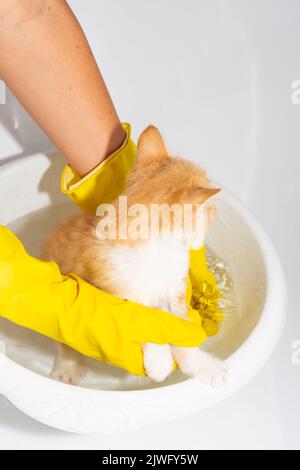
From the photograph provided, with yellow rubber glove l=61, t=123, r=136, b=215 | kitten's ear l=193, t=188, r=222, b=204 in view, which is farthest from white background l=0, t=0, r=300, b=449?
kitten's ear l=193, t=188, r=222, b=204

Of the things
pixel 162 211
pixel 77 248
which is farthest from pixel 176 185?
pixel 77 248

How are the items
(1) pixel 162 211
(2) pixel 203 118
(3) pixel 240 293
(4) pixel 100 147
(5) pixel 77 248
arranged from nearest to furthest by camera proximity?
(1) pixel 162 211 < (5) pixel 77 248 < (4) pixel 100 147 < (3) pixel 240 293 < (2) pixel 203 118

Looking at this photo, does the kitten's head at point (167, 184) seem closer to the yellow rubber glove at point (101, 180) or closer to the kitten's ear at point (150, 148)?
the kitten's ear at point (150, 148)

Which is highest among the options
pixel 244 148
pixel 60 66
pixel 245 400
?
pixel 60 66

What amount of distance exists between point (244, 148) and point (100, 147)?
540mm

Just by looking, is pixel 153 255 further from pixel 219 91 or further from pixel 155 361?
pixel 219 91

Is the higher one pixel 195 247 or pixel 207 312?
pixel 195 247

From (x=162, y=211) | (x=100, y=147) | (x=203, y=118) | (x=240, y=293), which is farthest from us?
(x=203, y=118)

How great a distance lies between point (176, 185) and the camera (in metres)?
0.78

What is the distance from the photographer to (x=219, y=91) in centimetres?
146

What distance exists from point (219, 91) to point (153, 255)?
29.7 inches

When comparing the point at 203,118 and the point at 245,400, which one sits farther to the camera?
the point at 203,118

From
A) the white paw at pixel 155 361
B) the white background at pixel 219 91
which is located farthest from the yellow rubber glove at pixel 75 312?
the white background at pixel 219 91
